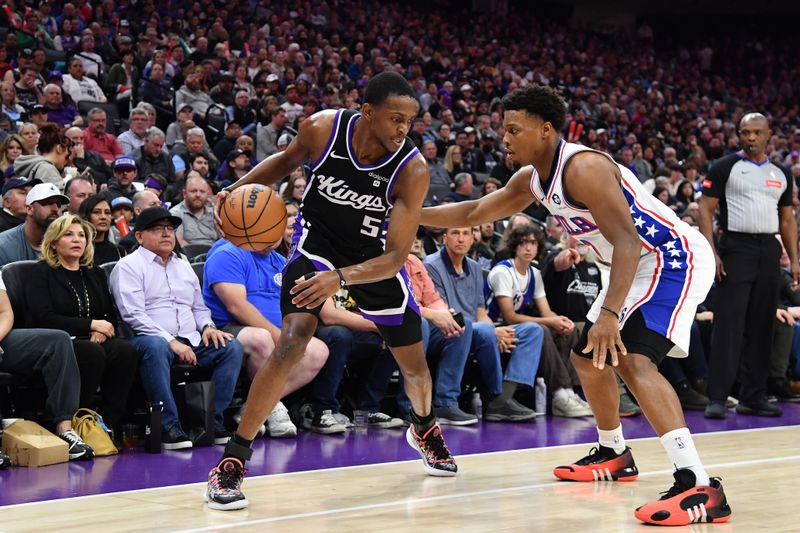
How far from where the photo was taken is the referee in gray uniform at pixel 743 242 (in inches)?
295

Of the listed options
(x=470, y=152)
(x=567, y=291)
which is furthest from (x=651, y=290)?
(x=470, y=152)

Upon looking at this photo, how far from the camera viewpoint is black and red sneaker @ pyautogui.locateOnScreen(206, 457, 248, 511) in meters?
4.16

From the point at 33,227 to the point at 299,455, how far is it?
230 centimetres

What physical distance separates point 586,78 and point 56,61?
503 inches

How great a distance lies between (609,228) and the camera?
4.11 meters

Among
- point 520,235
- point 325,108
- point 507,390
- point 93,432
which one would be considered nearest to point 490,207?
point 93,432

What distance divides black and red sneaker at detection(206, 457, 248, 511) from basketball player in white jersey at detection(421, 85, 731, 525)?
153cm

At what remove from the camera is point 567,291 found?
816 centimetres

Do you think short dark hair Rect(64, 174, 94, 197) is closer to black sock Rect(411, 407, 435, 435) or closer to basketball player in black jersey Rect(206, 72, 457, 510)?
basketball player in black jersey Rect(206, 72, 457, 510)

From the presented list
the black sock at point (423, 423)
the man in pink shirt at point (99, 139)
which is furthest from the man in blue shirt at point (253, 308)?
the man in pink shirt at point (99, 139)

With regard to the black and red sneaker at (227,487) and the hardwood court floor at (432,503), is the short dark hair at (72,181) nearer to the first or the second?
the hardwood court floor at (432,503)

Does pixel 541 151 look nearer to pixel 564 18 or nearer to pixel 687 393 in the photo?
pixel 687 393

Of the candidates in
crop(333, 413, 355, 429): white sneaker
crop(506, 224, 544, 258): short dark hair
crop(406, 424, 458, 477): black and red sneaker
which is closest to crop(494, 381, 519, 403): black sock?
crop(506, 224, 544, 258): short dark hair

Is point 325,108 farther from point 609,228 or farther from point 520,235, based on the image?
point 609,228
